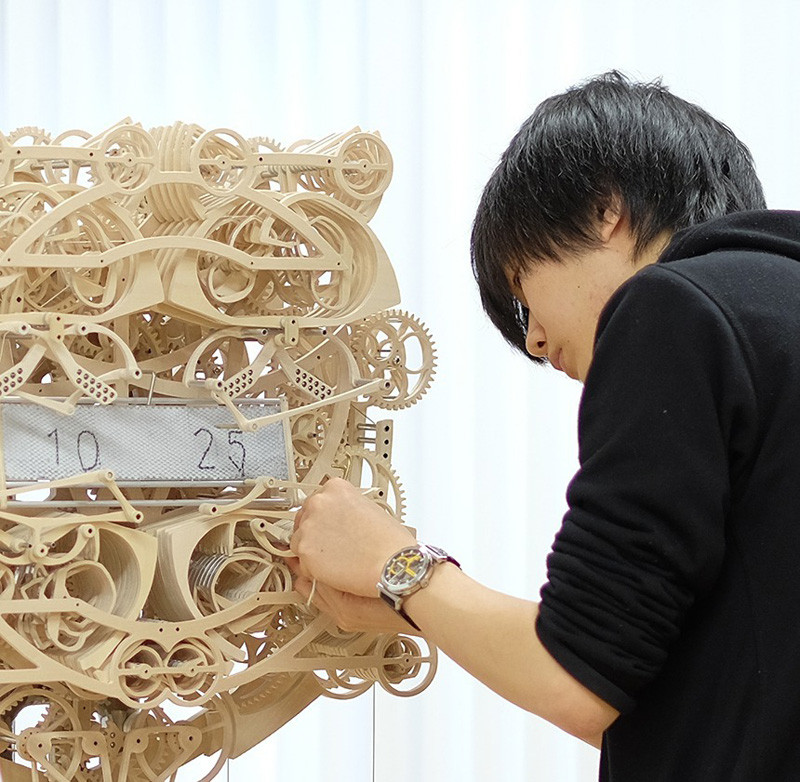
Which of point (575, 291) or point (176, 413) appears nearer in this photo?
point (575, 291)

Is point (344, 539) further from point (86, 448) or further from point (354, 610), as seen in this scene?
point (86, 448)

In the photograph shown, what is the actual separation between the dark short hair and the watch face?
0.64ft

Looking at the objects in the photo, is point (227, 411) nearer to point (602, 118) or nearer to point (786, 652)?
point (602, 118)

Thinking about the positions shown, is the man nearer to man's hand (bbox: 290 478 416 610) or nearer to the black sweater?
the black sweater

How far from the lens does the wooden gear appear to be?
0.92 metres

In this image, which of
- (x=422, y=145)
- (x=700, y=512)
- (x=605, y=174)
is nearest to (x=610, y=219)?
(x=605, y=174)

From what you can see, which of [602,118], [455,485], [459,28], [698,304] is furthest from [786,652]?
[459,28]

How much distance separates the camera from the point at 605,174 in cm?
76

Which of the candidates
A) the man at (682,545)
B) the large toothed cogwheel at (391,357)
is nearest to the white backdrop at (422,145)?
the large toothed cogwheel at (391,357)

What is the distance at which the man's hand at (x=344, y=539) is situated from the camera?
2.79 feet

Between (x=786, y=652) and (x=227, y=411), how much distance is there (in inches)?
19.4

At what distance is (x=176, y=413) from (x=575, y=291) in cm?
34

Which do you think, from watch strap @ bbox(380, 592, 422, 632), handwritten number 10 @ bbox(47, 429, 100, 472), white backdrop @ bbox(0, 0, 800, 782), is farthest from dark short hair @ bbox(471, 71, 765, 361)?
white backdrop @ bbox(0, 0, 800, 782)

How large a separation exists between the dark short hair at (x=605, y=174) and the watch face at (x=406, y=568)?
0.19 meters
